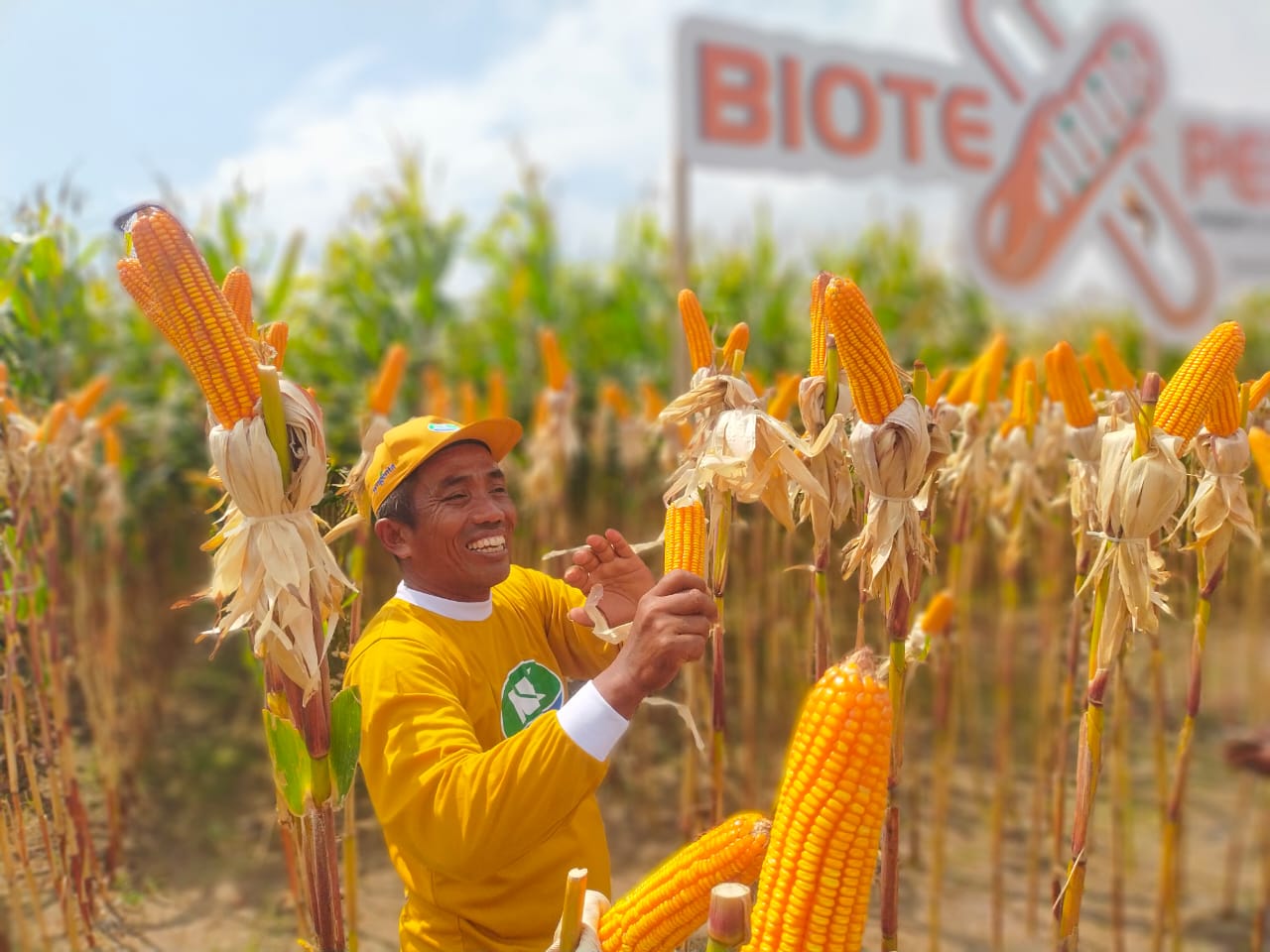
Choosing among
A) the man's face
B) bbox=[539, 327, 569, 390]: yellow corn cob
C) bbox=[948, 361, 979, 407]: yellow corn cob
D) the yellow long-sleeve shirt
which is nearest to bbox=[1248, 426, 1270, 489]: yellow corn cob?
bbox=[948, 361, 979, 407]: yellow corn cob

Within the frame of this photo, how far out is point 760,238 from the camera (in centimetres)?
659

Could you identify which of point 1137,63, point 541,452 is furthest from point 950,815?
point 1137,63

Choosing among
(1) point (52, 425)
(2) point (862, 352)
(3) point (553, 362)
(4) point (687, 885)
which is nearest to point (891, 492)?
(2) point (862, 352)

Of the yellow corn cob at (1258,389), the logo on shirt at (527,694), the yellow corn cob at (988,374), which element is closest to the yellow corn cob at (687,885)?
the logo on shirt at (527,694)

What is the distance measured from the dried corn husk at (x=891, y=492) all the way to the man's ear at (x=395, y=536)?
683 millimetres

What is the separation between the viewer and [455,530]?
1.54 m

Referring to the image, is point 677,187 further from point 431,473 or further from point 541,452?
point 431,473

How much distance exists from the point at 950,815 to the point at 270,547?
12.0ft

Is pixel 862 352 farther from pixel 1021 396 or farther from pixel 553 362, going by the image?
pixel 553 362

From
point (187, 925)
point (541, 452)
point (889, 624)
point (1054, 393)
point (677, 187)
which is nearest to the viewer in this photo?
point (889, 624)

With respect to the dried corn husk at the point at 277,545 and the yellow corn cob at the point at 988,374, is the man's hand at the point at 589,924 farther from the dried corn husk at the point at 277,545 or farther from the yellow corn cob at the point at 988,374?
the yellow corn cob at the point at 988,374

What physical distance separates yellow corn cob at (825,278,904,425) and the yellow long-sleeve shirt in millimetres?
567

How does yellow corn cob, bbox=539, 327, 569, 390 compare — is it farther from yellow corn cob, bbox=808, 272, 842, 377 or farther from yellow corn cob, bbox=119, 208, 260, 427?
yellow corn cob, bbox=119, 208, 260, 427

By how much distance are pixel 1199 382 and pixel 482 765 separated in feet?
3.49
